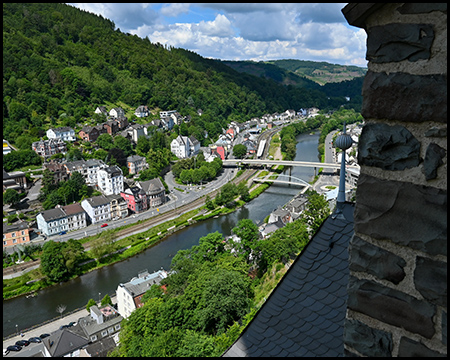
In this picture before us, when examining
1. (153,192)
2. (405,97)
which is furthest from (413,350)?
(153,192)

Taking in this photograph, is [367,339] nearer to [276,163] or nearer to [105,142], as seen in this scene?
[276,163]

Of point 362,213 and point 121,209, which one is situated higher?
point 362,213

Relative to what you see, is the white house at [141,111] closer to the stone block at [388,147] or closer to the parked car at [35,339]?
the parked car at [35,339]

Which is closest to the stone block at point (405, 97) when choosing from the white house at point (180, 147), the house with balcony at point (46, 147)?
the house with balcony at point (46, 147)

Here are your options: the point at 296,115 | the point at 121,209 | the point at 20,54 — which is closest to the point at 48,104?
the point at 20,54

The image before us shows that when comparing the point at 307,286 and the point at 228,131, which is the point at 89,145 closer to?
the point at 228,131
